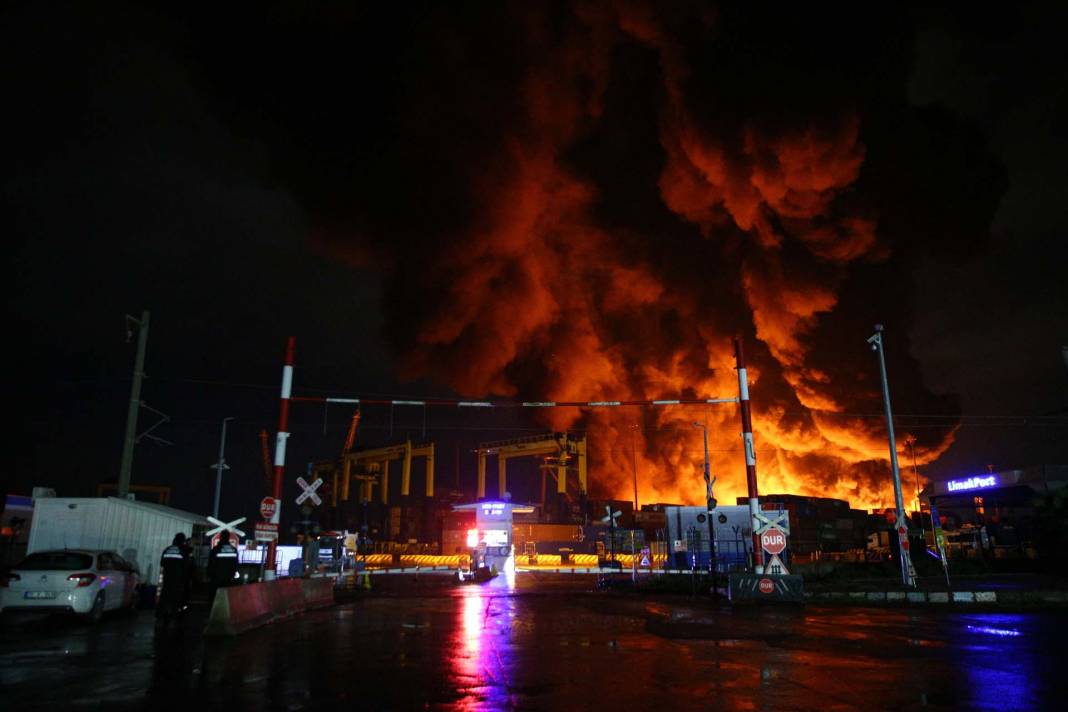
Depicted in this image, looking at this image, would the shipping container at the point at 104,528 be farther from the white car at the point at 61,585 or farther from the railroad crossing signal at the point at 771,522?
the railroad crossing signal at the point at 771,522

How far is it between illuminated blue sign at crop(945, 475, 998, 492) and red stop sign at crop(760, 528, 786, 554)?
37.2 m

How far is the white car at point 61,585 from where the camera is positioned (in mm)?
12922

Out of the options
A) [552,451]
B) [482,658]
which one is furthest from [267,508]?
[552,451]

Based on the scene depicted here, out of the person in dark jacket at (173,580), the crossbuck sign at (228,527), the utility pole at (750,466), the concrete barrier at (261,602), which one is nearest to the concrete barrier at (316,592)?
the concrete barrier at (261,602)

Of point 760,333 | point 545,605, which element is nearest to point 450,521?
point 760,333

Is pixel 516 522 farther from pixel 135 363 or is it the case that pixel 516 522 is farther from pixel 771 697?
pixel 771 697

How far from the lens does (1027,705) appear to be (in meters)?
6.52

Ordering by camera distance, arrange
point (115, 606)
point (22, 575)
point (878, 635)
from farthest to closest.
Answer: point (115, 606)
point (22, 575)
point (878, 635)

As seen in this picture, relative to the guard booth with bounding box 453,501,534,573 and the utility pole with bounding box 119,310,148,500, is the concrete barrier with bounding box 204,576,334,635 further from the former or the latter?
the guard booth with bounding box 453,501,534,573

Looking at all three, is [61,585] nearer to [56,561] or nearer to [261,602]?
[56,561]

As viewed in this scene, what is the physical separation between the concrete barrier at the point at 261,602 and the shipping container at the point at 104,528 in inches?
209

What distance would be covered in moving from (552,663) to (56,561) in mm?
10797

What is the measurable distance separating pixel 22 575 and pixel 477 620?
28.3 ft

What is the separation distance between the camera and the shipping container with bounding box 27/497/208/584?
18875mm
